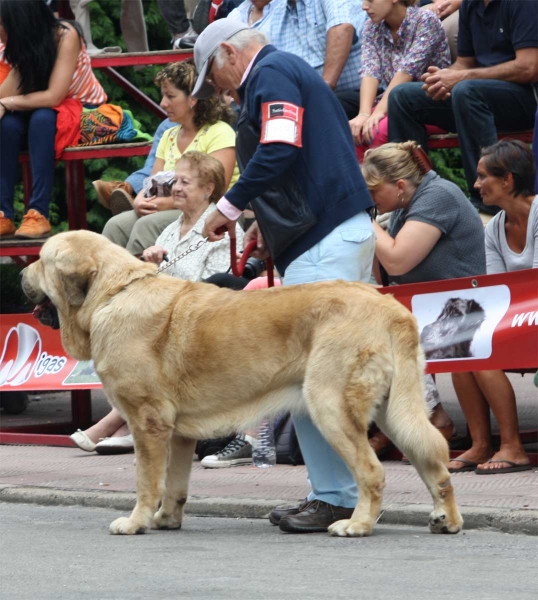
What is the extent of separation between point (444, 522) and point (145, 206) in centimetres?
438

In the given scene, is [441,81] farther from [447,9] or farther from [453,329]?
[453,329]

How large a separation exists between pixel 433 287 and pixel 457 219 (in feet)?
1.54

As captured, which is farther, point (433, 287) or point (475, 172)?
point (475, 172)

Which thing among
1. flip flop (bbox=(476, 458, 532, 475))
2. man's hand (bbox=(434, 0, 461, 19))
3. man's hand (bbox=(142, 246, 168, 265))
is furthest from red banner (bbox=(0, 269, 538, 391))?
man's hand (bbox=(434, 0, 461, 19))

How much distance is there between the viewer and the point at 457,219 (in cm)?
712

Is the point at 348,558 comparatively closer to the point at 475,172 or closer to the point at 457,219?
the point at 457,219

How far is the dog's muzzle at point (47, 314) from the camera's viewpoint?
587cm

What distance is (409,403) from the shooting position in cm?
515

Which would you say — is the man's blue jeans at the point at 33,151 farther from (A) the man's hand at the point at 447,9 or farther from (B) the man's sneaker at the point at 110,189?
(A) the man's hand at the point at 447,9

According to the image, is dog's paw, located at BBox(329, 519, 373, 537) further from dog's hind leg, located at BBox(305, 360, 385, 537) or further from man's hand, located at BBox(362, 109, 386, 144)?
man's hand, located at BBox(362, 109, 386, 144)

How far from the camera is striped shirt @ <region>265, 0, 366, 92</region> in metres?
9.24

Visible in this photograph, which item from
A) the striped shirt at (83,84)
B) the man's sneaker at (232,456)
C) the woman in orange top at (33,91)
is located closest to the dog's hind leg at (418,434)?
the man's sneaker at (232,456)

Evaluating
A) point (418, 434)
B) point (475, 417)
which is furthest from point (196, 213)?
point (418, 434)

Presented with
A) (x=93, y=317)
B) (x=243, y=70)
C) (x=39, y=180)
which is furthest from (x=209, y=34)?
(x=39, y=180)
